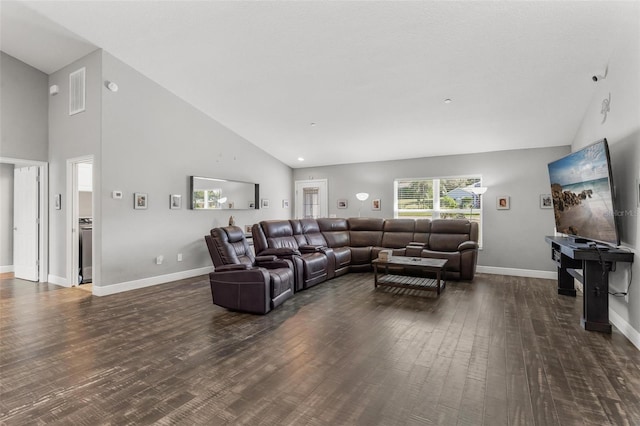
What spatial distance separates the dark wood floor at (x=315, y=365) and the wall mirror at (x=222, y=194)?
2225 mm

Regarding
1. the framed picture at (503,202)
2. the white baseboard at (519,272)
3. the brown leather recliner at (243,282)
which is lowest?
the white baseboard at (519,272)

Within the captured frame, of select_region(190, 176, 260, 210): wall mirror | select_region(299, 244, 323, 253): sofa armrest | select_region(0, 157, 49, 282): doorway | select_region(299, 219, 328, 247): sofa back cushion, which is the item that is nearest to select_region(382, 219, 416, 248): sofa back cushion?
select_region(299, 219, 328, 247): sofa back cushion

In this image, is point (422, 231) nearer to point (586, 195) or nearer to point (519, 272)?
point (519, 272)

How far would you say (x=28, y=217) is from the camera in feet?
18.2

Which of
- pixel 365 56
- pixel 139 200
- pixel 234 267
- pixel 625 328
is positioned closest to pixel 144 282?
pixel 139 200

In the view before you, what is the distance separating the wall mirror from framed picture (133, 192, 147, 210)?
2.82 ft

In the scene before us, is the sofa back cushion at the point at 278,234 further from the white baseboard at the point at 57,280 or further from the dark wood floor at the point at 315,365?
the white baseboard at the point at 57,280

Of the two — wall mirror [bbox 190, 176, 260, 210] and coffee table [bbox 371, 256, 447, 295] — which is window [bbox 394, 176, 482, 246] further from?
wall mirror [bbox 190, 176, 260, 210]

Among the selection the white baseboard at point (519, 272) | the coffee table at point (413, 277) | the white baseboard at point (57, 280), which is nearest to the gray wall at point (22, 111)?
the white baseboard at point (57, 280)

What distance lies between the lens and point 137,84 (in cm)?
484

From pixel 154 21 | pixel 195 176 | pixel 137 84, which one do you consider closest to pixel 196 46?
pixel 154 21

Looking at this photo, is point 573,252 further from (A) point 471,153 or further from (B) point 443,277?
(A) point 471,153

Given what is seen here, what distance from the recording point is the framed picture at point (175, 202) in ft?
17.6

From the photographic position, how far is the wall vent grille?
15.4 ft
